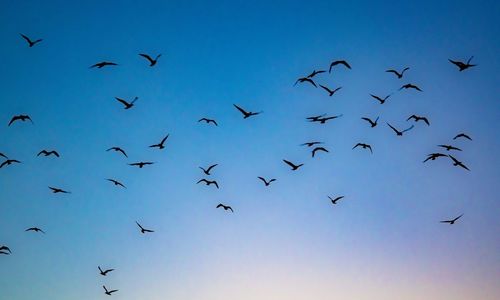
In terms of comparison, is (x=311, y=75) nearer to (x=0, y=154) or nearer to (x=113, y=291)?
(x=0, y=154)

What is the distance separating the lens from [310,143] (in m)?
30.5

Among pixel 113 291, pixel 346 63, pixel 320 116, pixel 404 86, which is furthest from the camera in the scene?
pixel 113 291

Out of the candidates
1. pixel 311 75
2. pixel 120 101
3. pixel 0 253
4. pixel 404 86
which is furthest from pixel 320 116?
pixel 0 253

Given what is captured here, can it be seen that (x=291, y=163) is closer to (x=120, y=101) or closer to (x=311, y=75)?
(x=311, y=75)

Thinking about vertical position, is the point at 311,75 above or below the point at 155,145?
above

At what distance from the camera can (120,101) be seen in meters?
27.2

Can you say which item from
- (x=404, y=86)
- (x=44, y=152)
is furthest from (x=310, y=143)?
(x=44, y=152)

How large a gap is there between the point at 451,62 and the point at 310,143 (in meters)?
10.2

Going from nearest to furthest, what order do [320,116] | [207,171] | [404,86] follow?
[320,116] < [404,86] < [207,171]

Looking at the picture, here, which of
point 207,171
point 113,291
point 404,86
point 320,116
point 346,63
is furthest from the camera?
point 113,291

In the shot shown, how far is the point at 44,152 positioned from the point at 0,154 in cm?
301

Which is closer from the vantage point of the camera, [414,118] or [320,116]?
[320,116]

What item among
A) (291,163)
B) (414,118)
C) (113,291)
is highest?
(414,118)

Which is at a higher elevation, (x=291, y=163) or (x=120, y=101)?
(x=120, y=101)
